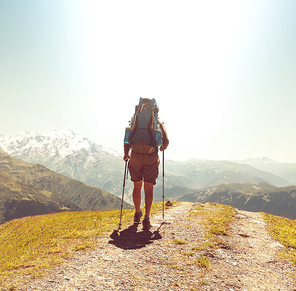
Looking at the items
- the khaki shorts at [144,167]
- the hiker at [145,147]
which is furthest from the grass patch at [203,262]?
the khaki shorts at [144,167]

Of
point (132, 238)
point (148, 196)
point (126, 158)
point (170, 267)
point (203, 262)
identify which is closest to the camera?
point (170, 267)

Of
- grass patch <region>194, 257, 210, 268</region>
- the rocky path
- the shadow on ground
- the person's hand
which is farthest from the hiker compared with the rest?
grass patch <region>194, 257, 210, 268</region>

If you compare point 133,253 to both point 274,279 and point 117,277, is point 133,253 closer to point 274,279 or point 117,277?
point 117,277

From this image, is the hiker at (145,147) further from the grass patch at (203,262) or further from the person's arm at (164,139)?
the grass patch at (203,262)

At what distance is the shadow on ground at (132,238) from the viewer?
244 inches

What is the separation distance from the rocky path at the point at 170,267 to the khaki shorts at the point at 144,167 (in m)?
2.43

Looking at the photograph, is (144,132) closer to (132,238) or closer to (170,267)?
(132,238)

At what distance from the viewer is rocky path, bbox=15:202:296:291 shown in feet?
12.7

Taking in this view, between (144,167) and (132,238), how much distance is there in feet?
10.1

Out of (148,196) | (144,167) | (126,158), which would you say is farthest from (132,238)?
(126,158)

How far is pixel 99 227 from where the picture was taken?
8.52m

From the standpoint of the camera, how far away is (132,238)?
6.93m

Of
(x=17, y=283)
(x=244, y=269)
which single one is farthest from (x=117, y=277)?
(x=244, y=269)

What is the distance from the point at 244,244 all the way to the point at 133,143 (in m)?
6.10
